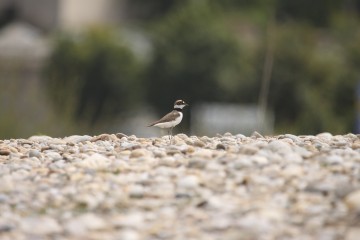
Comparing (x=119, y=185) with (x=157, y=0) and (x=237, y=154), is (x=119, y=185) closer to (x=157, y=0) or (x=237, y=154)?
(x=237, y=154)

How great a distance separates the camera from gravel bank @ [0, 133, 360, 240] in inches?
297

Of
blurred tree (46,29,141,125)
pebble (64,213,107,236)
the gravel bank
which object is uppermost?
the gravel bank

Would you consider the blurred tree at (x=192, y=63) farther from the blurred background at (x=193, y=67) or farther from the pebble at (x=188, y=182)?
the pebble at (x=188, y=182)

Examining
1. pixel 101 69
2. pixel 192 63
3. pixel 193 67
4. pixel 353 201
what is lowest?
pixel 101 69

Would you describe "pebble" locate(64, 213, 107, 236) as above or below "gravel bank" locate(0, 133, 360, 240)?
below

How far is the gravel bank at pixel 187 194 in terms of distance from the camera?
754 cm

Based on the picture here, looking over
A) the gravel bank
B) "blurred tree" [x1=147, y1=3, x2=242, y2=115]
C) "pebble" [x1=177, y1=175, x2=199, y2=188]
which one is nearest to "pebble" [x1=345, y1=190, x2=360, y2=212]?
the gravel bank

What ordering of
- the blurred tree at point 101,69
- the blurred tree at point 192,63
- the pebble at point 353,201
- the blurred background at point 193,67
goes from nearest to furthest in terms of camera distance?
1. the pebble at point 353,201
2. the blurred background at point 193,67
3. the blurred tree at point 192,63
4. the blurred tree at point 101,69

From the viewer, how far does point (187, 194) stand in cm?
816

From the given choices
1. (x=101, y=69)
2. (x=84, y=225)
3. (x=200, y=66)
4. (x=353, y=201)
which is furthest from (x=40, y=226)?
(x=101, y=69)

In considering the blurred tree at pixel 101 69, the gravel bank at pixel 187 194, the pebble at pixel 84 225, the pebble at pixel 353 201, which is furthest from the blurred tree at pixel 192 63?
the pebble at pixel 84 225

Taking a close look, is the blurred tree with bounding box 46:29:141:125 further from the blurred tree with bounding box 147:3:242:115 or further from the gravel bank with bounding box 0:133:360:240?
the gravel bank with bounding box 0:133:360:240

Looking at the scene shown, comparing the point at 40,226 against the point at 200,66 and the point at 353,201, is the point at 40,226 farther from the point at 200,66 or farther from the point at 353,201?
the point at 200,66

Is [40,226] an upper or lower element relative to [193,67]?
upper
